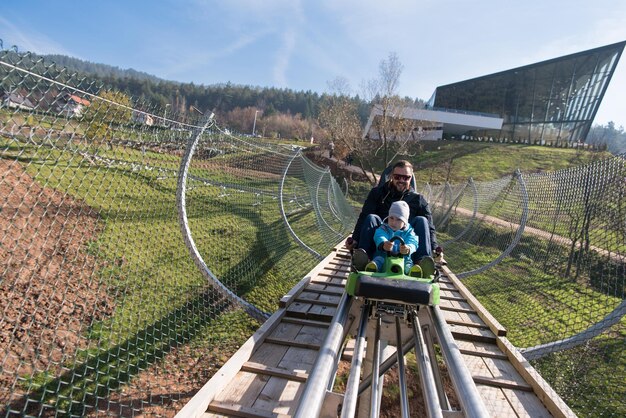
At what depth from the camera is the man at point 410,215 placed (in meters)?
3.14

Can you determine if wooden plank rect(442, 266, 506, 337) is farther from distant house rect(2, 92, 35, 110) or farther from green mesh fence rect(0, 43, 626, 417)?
distant house rect(2, 92, 35, 110)

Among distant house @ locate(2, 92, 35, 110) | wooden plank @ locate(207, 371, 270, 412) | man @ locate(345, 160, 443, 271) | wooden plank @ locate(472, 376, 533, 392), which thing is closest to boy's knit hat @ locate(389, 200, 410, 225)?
man @ locate(345, 160, 443, 271)

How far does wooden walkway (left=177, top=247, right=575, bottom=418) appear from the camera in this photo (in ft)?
7.40

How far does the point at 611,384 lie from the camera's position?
164 inches

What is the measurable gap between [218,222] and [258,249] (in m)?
1.44

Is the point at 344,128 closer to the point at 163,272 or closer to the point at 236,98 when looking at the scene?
the point at 163,272

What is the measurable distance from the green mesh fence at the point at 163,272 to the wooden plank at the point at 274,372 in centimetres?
82

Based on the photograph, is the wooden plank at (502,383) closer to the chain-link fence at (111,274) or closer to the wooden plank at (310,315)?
the wooden plank at (310,315)

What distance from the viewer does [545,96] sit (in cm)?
4166

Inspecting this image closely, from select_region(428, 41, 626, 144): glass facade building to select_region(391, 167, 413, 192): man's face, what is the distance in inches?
1791

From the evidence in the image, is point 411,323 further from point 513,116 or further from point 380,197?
point 513,116

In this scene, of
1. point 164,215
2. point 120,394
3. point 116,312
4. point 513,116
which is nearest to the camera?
point 120,394

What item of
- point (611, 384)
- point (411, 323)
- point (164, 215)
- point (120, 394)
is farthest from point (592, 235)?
point (164, 215)

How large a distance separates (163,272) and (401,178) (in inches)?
138
